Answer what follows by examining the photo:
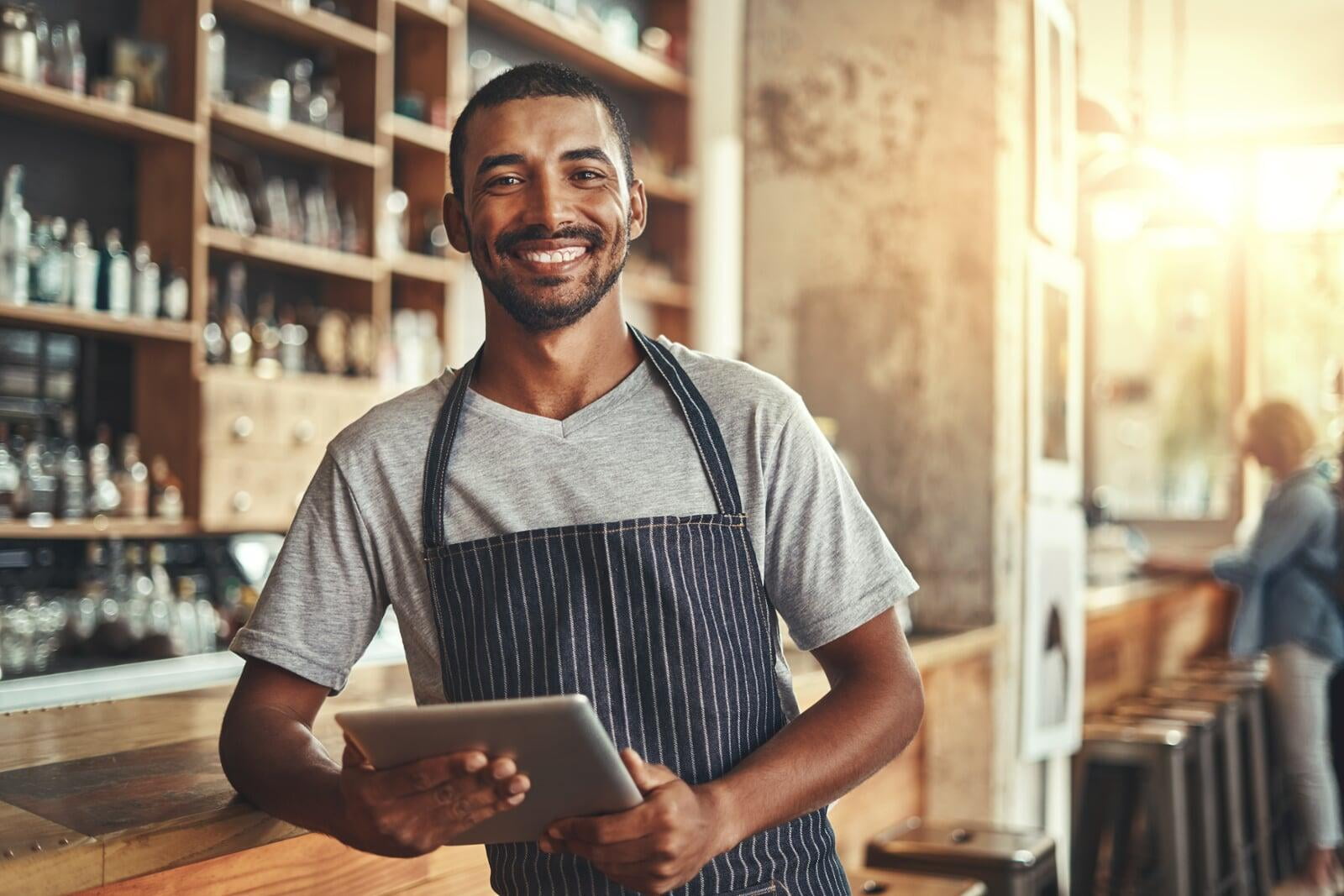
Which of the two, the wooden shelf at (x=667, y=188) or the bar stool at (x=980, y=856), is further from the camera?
the wooden shelf at (x=667, y=188)

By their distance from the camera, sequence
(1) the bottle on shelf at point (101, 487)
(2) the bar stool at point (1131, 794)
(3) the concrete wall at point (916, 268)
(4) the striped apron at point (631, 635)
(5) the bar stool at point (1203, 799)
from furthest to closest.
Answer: (5) the bar stool at point (1203, 799), (1) the bottle on shelf at point (101, 487), (2) the bar stool at point (1131, 794), (3) the concrete wall at point (916, 268), (4) the striped apron at point (631, 635)

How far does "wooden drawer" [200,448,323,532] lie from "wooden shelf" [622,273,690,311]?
2025 millimetres

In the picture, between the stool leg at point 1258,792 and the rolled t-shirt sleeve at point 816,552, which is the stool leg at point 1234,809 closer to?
the stool leg at point 1258,792

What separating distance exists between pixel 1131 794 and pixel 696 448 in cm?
334

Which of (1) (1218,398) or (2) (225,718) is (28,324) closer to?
(2) (225,718)

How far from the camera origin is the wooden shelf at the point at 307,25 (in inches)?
175

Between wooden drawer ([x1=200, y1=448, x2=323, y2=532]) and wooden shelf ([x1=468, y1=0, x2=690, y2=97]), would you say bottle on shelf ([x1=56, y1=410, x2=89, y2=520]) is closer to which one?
wooden drawer ([x1=200, y1=448, x2=323, y2=532])

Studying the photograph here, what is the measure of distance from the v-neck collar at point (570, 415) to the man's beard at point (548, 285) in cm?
8

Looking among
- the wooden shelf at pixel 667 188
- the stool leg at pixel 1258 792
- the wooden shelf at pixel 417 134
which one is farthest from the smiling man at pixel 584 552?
the wooden shelf at pixel 667 188

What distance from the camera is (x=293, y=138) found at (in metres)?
4.51

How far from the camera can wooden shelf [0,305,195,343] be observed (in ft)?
12.3

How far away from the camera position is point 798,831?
1.37m

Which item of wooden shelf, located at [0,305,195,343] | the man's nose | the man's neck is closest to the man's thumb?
the man's neck

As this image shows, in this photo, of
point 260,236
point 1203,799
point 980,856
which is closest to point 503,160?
point 980,856
